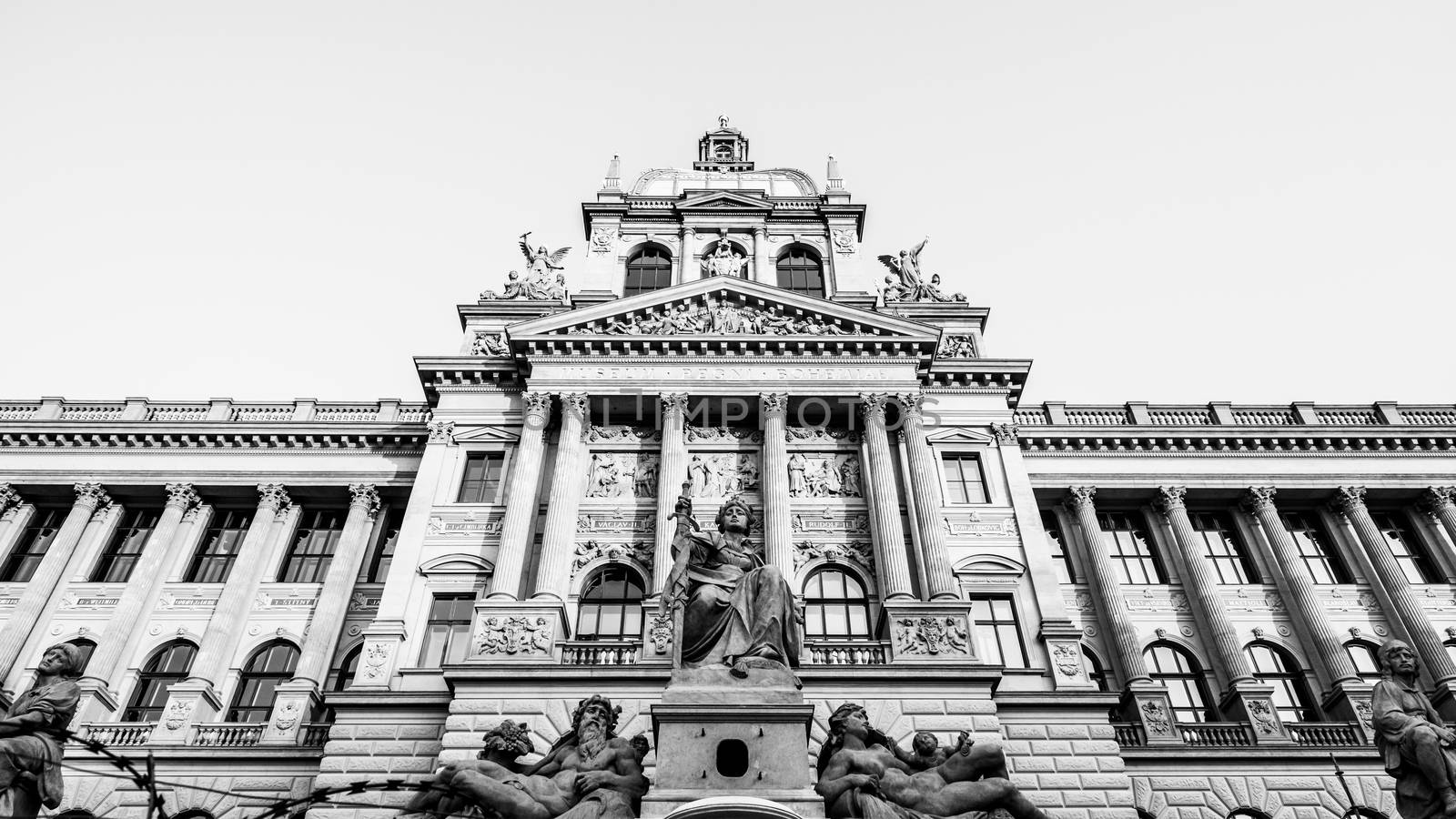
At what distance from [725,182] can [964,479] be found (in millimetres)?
18381

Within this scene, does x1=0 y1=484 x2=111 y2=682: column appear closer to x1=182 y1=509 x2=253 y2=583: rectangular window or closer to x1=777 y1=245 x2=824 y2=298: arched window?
x1=182 y1=509 x2=253 y2=583: rectangular window

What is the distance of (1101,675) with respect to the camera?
2714cm

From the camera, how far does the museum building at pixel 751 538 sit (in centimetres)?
2184

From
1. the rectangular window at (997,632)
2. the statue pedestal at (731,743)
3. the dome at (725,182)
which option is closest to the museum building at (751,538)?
the rectangular window at (997,632)

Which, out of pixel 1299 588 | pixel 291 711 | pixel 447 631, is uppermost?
pixel 1299 588

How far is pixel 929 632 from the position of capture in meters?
22.0

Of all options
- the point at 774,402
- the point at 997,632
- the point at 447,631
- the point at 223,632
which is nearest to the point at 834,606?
the point at 997,632

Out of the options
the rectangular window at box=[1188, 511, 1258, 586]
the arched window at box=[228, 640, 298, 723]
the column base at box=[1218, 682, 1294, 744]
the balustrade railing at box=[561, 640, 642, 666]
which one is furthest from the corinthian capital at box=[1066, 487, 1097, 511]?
the arched window at box=[228, 640, 298, 723]

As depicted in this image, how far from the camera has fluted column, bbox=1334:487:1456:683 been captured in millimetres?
26969

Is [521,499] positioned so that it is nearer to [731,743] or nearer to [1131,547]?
[731,743]

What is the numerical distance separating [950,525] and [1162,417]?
1083cm

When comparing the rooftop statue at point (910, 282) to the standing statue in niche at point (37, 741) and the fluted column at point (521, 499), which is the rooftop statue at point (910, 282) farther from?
the standing statue in niche at point (37, 741)

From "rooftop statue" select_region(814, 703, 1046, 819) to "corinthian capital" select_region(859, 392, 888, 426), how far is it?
1551cm

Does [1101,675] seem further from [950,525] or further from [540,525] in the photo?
[540,525]
